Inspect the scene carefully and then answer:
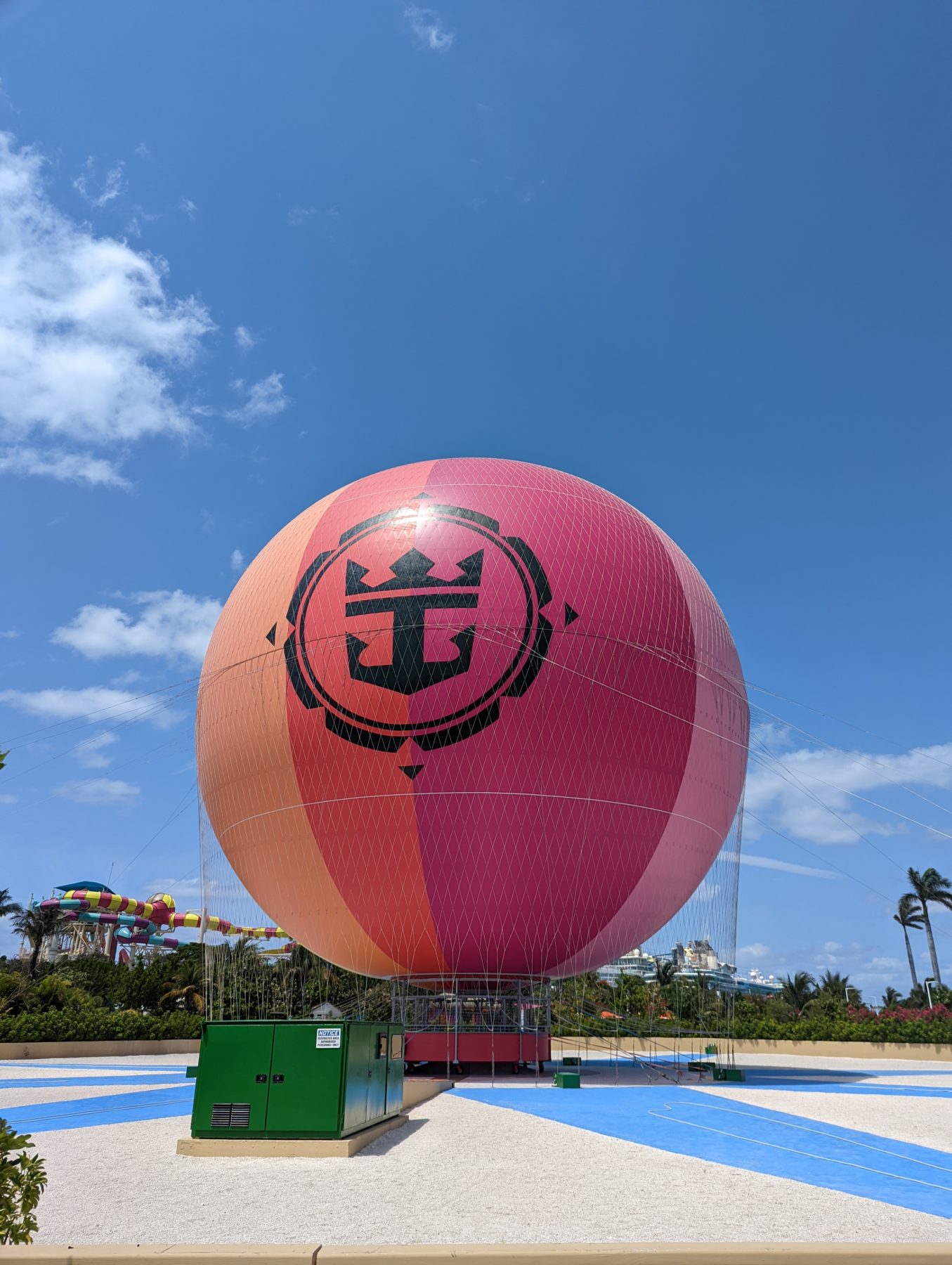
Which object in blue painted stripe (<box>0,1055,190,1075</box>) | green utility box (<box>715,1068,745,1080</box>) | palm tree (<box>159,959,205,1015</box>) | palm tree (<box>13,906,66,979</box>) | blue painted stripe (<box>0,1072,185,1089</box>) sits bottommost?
blue painted stripe (<box>0,1072,185,1089</box>)

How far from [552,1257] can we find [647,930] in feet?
Answer: 50.5

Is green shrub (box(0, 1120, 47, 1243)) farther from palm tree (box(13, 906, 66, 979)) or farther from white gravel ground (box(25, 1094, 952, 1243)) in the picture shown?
palm tree (box(13, 906, 66, 979))

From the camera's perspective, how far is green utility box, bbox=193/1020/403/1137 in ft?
33.4

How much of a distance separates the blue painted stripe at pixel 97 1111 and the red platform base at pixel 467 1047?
13.5 ft

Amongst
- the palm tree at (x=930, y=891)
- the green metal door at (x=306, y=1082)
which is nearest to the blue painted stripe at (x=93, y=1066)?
the green metal door at (x=306, y=1082)

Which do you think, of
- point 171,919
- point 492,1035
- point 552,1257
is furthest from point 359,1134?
point 171,919

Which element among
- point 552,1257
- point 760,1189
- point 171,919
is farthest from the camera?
point 171,919

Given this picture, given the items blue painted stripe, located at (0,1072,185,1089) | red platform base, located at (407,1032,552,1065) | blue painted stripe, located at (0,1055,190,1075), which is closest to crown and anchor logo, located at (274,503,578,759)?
red platform base, located at (407,1032,552,1065)

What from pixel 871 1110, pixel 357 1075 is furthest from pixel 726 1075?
pixel 357 1075

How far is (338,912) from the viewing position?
1786 cm

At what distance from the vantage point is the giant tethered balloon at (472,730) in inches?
645

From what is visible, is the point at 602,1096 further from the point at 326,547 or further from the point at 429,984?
the point at 326,547

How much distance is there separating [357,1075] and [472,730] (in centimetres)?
655

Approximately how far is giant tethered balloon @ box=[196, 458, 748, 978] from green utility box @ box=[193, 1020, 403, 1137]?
5.96 metres
